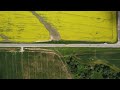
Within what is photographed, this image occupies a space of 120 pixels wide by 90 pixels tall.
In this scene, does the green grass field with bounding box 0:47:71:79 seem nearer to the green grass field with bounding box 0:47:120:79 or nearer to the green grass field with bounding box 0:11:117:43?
the green grass field with bounding box 0:47:120:79

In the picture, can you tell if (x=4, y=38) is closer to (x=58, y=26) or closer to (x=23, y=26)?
(x=23, y=26)

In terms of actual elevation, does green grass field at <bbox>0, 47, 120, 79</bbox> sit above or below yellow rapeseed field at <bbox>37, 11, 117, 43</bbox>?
below

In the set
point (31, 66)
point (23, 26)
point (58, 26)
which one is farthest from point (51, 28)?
point (31, 66)

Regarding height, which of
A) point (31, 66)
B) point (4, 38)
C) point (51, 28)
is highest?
point (51, 28)

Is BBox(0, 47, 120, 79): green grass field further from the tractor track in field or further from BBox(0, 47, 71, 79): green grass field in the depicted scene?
the tractor track in field

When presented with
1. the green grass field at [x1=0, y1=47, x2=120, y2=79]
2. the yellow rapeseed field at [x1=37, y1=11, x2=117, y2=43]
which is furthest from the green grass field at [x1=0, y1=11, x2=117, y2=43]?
the green grass field at [x1=0, y1=47, x2=120, y2=79]

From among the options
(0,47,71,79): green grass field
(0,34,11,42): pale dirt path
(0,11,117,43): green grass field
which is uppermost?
(0,11,117,43): green grass field
